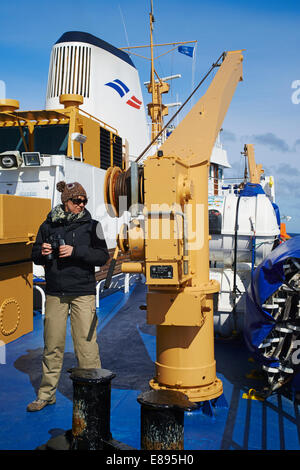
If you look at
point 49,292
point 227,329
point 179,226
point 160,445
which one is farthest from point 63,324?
point 227,329

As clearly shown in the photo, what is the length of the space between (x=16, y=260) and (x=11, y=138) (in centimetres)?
416

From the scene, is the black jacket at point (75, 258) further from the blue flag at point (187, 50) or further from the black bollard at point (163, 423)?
the blue flag at point (187, 50)

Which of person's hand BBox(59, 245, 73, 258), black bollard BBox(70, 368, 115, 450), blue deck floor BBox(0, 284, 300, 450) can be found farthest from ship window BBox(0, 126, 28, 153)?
black bollard BBox(70, 368, 115, 450)

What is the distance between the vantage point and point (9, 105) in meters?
8.61

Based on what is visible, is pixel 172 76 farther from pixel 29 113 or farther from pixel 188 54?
pixel 29 113

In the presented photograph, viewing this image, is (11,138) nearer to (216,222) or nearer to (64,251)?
(216,222)

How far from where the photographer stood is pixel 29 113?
8375mm

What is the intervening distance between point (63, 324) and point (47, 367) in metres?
0.39

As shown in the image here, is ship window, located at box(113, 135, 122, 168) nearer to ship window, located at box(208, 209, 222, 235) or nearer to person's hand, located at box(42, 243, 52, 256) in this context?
ship window, located at box(208, 209, 222, 235)

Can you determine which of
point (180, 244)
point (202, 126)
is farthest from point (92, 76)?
point (180, 244)

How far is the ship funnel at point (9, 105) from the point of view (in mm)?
8562

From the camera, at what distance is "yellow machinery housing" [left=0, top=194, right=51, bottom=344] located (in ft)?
16.4

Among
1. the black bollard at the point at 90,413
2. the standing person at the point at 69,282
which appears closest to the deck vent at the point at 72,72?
the standing person at the point at 69,282

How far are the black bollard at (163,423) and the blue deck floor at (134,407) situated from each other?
2.71 feet
